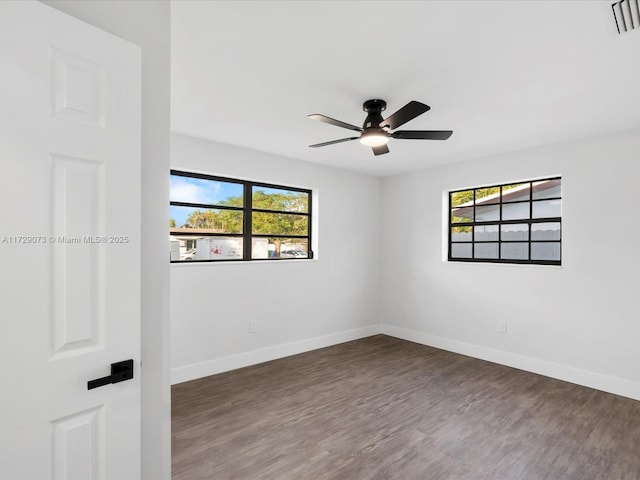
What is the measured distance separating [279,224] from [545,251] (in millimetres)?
3203

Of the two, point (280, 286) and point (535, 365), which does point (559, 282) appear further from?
point (280, 286)

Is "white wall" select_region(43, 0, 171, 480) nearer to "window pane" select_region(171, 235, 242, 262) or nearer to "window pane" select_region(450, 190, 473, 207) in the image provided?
"window pane" select_region(171, 235, 242, 262)

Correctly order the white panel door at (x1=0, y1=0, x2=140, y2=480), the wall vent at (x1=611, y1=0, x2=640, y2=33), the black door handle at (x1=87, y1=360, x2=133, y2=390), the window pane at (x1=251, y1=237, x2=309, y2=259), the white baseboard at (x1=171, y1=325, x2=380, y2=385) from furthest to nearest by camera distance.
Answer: the window pane at (x1=251, y1=237, x2=309, y2=259)
the white baseboard at (x1=171, y1=325, x2=380, y2=385)
the wall vent at (x1=611, y1=0, x2=640, y2=33)
the black door handle at (x1=87, y1=360, x2=133, y2=390)
the white panel door at (x1=0, y1=0, x2=140, y2=480)

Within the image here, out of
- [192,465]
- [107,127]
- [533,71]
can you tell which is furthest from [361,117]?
[192,465]

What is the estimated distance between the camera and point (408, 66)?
2.16 meters

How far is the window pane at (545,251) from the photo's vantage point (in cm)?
384

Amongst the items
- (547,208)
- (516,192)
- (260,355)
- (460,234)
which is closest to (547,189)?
(547,208)

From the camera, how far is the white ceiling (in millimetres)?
1700

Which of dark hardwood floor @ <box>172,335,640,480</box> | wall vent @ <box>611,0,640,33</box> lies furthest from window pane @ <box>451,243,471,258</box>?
wall vent @ <box>611,0,640,33</box>

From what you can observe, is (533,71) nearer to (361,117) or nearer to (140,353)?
(361,117)

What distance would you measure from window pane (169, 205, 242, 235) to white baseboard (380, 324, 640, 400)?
10.0ft

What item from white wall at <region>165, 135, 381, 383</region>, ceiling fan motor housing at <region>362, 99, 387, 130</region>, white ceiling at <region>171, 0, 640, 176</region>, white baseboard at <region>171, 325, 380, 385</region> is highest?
white ceiling at <region>171, 0, 640, 176</region>

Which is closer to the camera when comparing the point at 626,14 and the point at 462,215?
the point at 626,14

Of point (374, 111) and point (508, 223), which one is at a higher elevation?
point (374, 111)
